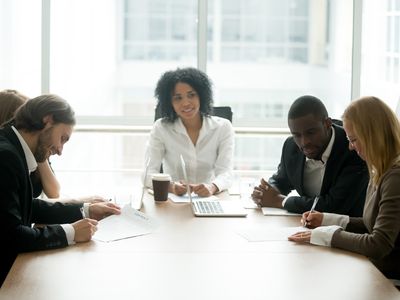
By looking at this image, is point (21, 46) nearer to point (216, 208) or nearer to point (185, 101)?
point (185, 101)

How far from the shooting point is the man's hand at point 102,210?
2965 mm

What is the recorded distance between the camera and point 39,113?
271 cm

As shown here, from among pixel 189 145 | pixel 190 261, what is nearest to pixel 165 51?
pixel 189 145

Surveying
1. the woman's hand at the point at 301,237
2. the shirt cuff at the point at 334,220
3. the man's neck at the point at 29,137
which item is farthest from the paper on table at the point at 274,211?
the man's neck at the point at 29,137

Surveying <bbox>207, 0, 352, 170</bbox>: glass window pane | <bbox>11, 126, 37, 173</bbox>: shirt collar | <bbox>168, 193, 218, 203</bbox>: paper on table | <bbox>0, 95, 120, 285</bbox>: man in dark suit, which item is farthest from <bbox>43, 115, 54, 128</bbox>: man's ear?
<bbox>207, 0, 352, 170</bbox>: glass window pane

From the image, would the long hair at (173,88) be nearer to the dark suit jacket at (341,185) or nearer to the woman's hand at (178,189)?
the woman's hand at (178,189)

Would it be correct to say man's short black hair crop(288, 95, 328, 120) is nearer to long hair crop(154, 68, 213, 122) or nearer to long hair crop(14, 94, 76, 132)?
long hair crop(14, 94, 76, 132)

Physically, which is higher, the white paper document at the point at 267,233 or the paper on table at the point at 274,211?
the paper on table at the point at 274,211

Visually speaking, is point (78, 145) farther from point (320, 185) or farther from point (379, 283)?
point (379, 283)

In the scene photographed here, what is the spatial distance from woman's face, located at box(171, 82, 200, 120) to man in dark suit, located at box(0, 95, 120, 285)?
1289 millimetres

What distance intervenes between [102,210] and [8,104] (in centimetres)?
67

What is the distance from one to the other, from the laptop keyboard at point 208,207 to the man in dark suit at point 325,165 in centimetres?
19

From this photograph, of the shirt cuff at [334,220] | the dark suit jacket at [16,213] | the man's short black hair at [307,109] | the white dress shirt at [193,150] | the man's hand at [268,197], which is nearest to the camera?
the dark suit jacket at [16,213]

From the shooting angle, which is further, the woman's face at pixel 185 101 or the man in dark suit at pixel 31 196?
the woman's face at pixel 185 101
